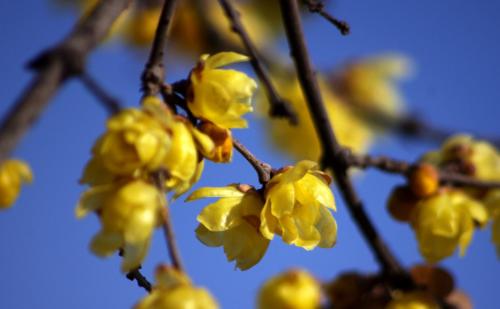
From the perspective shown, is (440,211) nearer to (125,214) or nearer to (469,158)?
(469,158)

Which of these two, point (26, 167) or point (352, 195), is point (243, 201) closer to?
point (352, 195)

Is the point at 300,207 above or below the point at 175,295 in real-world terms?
above

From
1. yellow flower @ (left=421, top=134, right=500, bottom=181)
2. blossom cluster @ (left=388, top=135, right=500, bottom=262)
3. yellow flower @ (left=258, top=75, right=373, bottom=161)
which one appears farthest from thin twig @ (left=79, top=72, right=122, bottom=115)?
yellow flower @ (left=258, top=75, right=373, bottom=161)

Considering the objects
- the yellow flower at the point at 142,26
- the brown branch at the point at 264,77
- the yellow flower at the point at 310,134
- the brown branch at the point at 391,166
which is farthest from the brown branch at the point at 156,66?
the yellow flower at the point at 142,26

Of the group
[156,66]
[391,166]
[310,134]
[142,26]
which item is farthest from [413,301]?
[142,26]

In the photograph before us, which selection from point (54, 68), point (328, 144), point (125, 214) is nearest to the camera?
point (54, 68)

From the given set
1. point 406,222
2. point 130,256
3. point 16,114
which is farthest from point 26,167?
point 406,222
